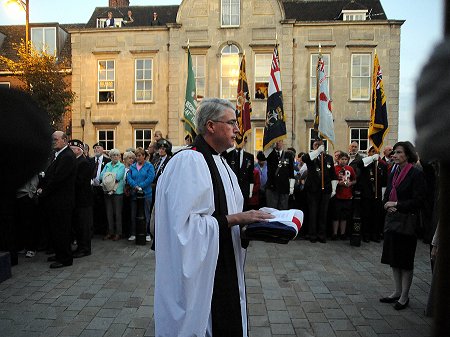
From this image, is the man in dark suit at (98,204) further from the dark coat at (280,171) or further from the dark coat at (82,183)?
the dark coat at (280,171)

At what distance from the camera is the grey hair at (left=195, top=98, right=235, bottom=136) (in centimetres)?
285

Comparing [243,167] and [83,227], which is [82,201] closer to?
[83,227]

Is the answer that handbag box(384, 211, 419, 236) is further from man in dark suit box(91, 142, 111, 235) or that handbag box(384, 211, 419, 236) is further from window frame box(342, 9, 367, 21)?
window frame box(342, 9, 367, 21)

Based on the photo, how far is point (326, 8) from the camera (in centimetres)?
2588

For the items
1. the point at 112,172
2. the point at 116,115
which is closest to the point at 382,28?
the point at 116,115

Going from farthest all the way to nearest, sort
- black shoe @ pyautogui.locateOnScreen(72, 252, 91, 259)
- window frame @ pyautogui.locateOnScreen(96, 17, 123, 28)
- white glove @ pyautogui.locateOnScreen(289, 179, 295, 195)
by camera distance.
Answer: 1. window frame @ pyautogui.locateOnScreen(96, 17, 123, 28)
2. white glove @ pyautogui.locateOnScreen(289, 179, 295, 195)
3. black shoe @ pyautogui.locateOnScreen(72, 252, 91, 259)

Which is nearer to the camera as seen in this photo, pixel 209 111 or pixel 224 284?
pixel 224 284

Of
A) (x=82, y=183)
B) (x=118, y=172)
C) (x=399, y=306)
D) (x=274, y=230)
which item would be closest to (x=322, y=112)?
(x=118, y=172)

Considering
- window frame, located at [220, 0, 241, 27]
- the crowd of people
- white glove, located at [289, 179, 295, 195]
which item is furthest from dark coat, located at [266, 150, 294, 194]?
window frame, located at [220, 0, 241, 27]

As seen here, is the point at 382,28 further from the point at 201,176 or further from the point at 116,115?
the point at 201,176

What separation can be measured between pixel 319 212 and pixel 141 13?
23.8 metres

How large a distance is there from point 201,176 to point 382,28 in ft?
77.4

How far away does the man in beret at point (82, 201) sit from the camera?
7.25 meters

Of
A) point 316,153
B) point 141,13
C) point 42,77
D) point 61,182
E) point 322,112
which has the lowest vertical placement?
point 61,182
